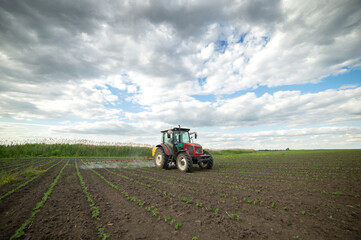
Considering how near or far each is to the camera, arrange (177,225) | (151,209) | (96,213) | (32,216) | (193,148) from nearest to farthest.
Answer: (177,225) < (32,216) < (96,213) < (151,209) < (193,148)

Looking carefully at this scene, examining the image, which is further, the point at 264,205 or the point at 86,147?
the point at 86,147

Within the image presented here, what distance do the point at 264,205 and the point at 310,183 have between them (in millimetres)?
3855

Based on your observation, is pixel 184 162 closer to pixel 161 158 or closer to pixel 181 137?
pixel 181 137

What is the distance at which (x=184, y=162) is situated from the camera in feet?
34.0

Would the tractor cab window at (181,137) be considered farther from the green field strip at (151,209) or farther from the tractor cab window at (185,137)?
the green field strip at (151,209)

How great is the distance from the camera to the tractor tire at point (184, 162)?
9.88 m

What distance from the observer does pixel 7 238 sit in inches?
124

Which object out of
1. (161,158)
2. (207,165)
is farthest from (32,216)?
(207,165)

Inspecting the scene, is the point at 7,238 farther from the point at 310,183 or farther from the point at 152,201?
the point at 310,183

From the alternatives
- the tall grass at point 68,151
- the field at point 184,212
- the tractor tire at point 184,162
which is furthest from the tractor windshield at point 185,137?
the tall grass at point 68,151

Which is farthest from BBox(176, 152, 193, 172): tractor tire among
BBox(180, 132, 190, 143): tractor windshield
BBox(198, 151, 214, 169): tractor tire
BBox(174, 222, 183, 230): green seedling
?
BBox(174, 222, 183, 230): green seedling

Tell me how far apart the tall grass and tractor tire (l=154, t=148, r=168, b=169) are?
15304 mm

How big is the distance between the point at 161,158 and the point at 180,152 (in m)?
1.81

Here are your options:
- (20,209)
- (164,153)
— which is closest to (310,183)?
(164,153)
